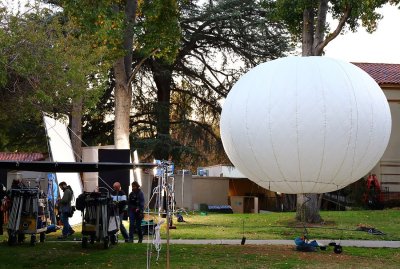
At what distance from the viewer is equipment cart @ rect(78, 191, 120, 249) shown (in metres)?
16.2

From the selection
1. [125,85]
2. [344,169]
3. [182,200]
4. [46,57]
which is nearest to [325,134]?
[344,169]

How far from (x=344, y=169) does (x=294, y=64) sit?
2138mm

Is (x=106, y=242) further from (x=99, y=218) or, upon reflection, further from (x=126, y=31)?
(x=126, y=31)

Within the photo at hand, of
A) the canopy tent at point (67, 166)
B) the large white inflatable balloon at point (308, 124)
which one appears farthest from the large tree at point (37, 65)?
the large white inflatable balloon at point (308, 124)

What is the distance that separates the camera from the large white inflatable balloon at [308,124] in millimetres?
11914

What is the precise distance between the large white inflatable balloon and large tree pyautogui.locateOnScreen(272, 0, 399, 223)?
10032 mm

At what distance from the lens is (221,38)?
113 ft

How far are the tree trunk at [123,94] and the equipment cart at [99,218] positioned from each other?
1036 centimetres

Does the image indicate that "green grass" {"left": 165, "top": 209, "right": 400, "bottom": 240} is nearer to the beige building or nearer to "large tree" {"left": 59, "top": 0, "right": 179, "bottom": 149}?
"large tree" {"left": 59, "top": 0, "right": 179, "bottom": 149}

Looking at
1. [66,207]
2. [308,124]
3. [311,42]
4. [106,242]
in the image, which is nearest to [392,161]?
[311,42]

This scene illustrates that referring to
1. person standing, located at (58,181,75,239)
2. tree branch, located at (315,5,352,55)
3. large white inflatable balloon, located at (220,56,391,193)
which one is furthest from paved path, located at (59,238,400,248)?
tree branch, located at (315,5,352,55)

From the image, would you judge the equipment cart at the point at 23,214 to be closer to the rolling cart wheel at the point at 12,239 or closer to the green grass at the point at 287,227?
the rolling cart wheel at the point at 12,239

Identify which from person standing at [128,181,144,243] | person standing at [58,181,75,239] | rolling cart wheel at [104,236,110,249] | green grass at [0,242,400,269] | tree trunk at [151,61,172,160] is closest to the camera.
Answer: green grass at [0,242,400,269]

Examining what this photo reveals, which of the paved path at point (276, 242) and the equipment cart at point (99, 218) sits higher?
the equipment cart at point (99, 218)
